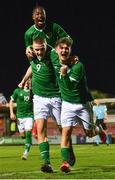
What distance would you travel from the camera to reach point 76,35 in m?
35.6

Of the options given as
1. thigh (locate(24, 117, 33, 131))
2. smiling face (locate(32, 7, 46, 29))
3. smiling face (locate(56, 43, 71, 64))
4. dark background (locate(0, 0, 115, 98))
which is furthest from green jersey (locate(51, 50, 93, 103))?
dark background (locate(0, 0, 115, 98))

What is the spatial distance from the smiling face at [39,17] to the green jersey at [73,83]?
1.80ft

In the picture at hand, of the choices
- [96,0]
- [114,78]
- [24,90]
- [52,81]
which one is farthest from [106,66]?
[52,81]

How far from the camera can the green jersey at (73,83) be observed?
10516 mm

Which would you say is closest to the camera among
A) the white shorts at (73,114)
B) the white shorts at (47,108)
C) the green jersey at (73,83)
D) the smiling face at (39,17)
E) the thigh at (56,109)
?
the green jersey at (73,83)

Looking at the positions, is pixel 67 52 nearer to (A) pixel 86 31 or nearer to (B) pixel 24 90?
(B) pixel 24 90

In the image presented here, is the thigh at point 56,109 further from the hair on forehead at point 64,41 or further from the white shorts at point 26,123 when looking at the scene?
the white shorts at point 26,123

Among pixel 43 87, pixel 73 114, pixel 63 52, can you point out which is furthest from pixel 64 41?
pixel 73 114

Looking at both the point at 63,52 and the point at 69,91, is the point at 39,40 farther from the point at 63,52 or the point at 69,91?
the point at 69,91

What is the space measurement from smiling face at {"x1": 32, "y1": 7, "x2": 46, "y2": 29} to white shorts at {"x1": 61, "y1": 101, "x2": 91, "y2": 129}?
128cm

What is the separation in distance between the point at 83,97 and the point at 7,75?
25292 millimetres

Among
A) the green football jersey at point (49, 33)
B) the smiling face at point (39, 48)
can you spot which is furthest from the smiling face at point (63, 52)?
the green football jersey at point (49, 33)

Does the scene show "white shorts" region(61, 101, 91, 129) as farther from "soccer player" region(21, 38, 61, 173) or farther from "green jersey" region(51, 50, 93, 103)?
"soccer player" region(21, 38, 61, 173)

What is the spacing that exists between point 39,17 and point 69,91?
125 centimetres
